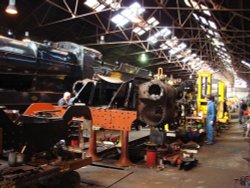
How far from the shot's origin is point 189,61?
29.8m

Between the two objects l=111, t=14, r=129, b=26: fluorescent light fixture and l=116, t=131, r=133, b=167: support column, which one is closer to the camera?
l=116, t=131, r=133, b=167: support column

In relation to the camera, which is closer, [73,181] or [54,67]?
[73,181]

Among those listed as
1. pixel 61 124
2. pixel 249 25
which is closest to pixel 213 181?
pixel 61 124

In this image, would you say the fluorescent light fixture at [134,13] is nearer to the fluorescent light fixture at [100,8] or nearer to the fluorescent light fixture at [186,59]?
the fluorescent light fixture at [100,8]

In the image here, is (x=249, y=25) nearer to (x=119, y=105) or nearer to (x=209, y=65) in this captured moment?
(x=119, y=105)

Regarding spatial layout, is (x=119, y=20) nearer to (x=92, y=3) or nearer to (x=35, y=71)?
(x=92, y=3)

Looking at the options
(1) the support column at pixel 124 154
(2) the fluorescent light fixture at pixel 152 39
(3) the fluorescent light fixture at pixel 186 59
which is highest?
(3) the fluorescent light fixture at pixel 186 59

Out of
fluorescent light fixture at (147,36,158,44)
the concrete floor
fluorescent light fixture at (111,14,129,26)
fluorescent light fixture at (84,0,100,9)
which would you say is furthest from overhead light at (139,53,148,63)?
the concrete floor

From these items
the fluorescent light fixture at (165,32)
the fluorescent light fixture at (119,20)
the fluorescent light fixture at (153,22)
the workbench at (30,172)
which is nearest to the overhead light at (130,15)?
the fluorescent light fixture at (119,20)

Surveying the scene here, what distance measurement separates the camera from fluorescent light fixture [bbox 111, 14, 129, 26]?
581 inches

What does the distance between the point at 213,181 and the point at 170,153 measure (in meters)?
1.71

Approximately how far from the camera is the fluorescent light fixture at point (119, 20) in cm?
1477

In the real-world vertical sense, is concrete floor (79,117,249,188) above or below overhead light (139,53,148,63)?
below

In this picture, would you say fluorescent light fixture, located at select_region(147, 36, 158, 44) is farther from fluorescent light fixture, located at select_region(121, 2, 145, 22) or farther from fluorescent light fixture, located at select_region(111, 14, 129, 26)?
fluorescent light fixture, located at select_region(121, 2, 145, 22)
